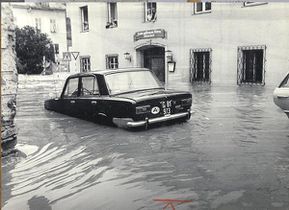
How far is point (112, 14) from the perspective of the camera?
6.82 feet

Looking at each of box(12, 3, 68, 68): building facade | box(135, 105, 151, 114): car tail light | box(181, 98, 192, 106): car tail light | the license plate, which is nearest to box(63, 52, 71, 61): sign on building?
box(12, 3, 68, 68): building facade

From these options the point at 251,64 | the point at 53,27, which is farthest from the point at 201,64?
the point at 53,27

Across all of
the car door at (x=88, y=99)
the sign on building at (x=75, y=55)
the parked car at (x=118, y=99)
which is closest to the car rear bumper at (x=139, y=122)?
the parked car at (x=118, y=99)

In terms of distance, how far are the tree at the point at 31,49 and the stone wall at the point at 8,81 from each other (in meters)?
0.06

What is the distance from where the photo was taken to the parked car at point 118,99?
7.32 feet

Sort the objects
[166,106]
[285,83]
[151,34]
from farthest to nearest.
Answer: [166,106], [151,34], [285,83]

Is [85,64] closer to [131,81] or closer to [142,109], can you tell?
[131,81]

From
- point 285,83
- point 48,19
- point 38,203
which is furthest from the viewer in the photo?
point 285,83

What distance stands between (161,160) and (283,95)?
915 millimetres

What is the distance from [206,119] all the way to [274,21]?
2.66ft

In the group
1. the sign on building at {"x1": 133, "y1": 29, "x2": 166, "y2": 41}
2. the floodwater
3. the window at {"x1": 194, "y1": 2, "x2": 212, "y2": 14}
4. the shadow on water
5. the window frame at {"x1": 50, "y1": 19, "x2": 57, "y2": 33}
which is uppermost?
the window at {"x1": 194, "y1": 2, "x2": 212, "y2": 14}

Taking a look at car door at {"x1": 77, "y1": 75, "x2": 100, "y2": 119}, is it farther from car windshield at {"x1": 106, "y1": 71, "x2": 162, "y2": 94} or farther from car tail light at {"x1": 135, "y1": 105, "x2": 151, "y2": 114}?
car tail light at {"x1": 135, "y1": 105, "x2": 151, "y2": 114}

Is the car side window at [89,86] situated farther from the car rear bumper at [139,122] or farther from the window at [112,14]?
the window at [112,14]

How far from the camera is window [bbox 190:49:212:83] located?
7.38 feet
